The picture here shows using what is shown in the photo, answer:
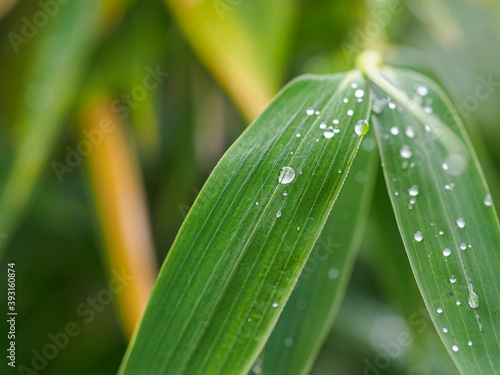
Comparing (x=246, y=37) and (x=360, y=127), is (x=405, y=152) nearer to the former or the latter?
(x=360, y=127)

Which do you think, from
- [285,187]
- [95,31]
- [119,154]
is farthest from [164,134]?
[285,187]

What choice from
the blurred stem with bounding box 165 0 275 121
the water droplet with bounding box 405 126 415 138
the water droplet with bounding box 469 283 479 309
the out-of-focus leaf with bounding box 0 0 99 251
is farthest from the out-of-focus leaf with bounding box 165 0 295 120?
the water droplet with bounding box 469 283 479 309

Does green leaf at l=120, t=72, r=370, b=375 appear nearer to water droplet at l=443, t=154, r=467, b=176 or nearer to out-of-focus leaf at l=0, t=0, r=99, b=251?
water droplet at l=443, t=154, r=467, b=176

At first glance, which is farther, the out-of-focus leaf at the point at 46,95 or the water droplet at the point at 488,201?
the out-of-focus leaf at the point at 46,95

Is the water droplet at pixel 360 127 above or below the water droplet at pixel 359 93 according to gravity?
below

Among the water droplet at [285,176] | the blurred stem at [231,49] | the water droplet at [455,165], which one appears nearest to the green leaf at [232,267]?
the water droplet at [285,176]

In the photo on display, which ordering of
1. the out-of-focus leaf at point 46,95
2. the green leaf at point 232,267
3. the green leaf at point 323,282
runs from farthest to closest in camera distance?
the out-of-focus leaf at point 46,95 → the green leaf at point 323,282 → the green leaf at point 232,267

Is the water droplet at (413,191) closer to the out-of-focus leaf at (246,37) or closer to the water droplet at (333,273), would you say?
the water droplet at (333,273)

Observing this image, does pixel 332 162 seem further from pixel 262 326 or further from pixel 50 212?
pixel 50 212
